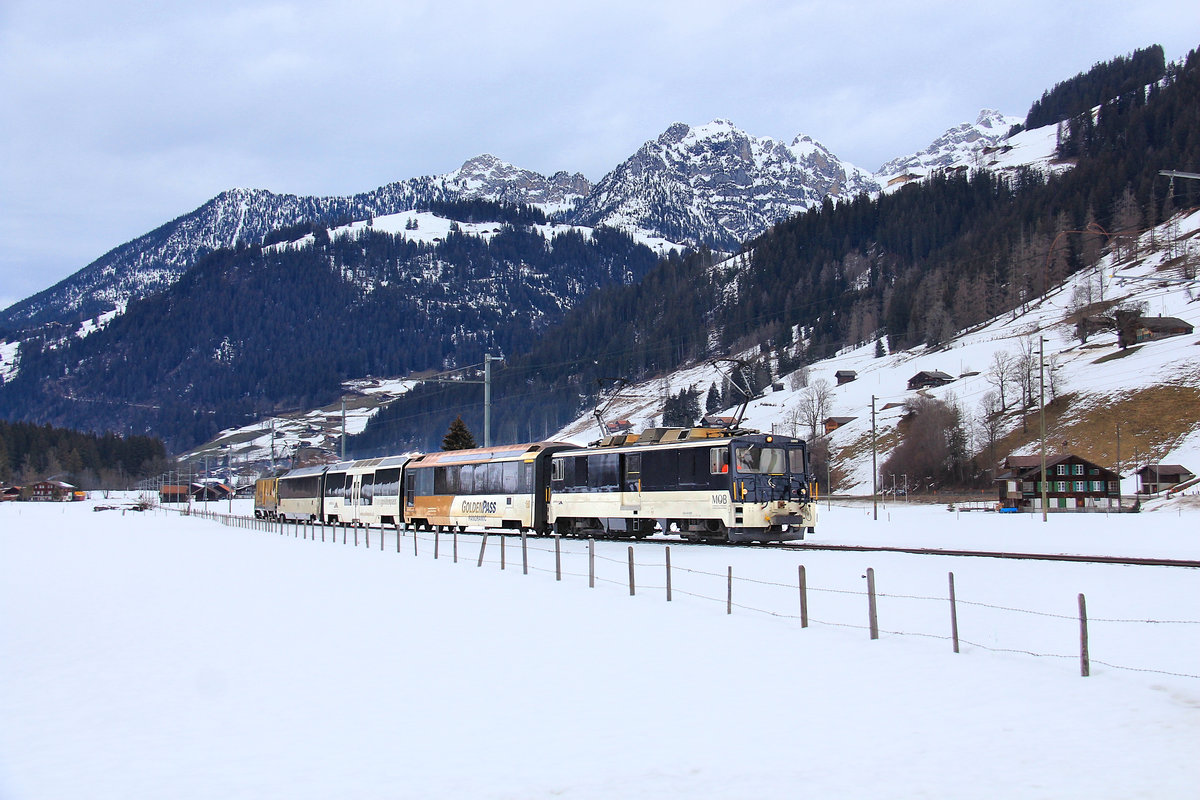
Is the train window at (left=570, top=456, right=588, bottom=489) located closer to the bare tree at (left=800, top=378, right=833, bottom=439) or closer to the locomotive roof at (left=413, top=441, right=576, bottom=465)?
the locomotive roof at (left=413, top=441, right=576, bottom=465)

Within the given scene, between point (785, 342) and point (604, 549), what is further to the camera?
point (785, 342)

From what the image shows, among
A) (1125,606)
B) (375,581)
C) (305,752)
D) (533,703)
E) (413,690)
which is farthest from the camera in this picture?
(375,581)

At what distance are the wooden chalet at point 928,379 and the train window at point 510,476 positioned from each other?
103 metres

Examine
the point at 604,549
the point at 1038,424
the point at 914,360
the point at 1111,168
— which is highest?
the point at 1111,168

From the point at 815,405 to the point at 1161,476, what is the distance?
205 feet

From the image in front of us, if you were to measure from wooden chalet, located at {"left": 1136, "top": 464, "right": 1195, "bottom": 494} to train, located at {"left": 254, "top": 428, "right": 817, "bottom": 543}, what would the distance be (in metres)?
57.8

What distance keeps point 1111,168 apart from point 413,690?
202m

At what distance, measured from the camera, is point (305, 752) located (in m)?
9.16

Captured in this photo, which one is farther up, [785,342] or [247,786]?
[785,342]

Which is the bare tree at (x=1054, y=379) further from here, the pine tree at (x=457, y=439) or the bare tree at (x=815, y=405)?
the pine tree at (x=457, y=439)

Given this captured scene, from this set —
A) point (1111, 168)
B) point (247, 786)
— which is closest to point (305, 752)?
point (247, 786)

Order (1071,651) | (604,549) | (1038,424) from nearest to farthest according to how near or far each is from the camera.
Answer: (1071,651)
(604,549)
(1038,424)

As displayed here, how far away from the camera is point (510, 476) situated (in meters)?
42.5

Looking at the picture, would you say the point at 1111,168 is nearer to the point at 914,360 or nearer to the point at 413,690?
the point at 914,360
